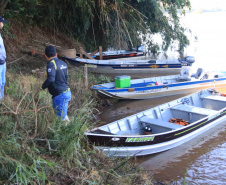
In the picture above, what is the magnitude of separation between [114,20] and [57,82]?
1127 centimetres

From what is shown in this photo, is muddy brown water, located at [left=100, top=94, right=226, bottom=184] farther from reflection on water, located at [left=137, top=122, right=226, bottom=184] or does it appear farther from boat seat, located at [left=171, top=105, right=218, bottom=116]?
boat seat, located at [left=171, top=105, right=218, bottom=116]

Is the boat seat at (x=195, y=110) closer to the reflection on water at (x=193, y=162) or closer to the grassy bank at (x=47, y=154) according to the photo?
the reflection on water at (x=193, y=162)

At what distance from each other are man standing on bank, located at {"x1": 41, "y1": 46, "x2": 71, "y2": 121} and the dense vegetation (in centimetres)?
893

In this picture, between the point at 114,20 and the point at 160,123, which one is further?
the point at 114,20

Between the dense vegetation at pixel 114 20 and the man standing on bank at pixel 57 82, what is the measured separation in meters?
8.93

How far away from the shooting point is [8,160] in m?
3.50

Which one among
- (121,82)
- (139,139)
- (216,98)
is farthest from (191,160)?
(121,82)

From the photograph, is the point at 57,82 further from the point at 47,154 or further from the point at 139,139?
the point at 139,139

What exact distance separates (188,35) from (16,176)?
1746 cm

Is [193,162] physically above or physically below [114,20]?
below

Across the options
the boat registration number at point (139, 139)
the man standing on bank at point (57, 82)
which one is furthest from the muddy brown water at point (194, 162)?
the man standing on bank at point (57, 82)

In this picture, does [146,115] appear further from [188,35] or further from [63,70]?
[188,35]

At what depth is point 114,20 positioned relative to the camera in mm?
15625

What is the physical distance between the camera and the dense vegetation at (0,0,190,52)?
48.4 feet
